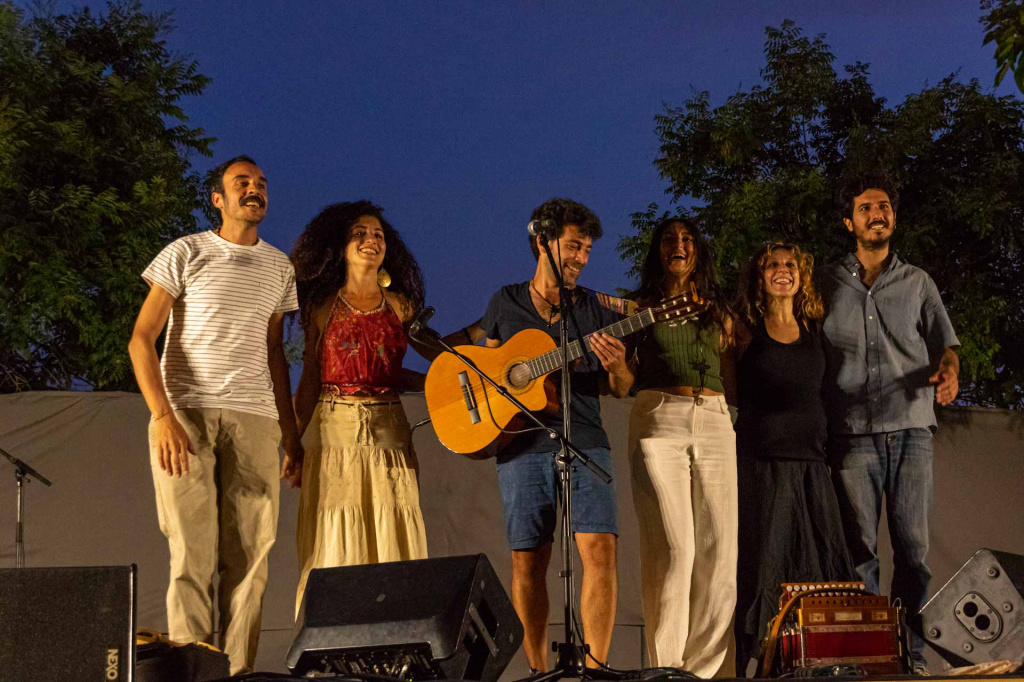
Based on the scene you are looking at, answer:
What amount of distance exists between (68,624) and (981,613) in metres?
2.44

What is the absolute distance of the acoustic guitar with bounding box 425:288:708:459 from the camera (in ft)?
12.8

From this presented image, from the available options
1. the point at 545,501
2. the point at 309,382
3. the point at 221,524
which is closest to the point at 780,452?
the point at 545,501

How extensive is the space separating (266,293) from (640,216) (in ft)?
25.1

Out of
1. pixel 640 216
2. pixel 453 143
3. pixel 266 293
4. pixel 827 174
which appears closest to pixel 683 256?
pixel 266 293

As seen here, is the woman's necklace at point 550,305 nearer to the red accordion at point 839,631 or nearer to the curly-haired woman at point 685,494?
the curly-haired woman at point 685,494

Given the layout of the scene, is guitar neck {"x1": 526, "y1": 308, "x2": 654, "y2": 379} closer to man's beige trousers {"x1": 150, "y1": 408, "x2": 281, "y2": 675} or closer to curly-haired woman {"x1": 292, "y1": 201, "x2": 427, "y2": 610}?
curly-haired woman {"x1": 292, "y1": 201, "x2": 427, "y2": 610}

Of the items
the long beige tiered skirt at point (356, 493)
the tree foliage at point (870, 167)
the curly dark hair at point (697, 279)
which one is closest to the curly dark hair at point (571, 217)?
the curly dark hair at point (697, 279)

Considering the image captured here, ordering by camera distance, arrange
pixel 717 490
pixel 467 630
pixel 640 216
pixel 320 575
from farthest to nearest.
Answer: pixel 640 216
pixel 717 490
pixel 320 575
pixel 467 630

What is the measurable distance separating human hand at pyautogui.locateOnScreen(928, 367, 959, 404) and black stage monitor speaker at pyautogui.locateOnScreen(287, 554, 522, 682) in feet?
7.22

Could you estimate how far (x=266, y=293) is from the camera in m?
3.88

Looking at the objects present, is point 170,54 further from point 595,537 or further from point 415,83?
point 415,83

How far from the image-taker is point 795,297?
14.6ft

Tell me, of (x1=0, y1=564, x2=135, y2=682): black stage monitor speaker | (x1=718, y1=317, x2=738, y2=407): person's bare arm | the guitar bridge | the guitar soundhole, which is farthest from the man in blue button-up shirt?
(x1=0, y1=564, x2=135, y2=682): black stage monitor speaker

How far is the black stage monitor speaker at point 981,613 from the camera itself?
301 cm
